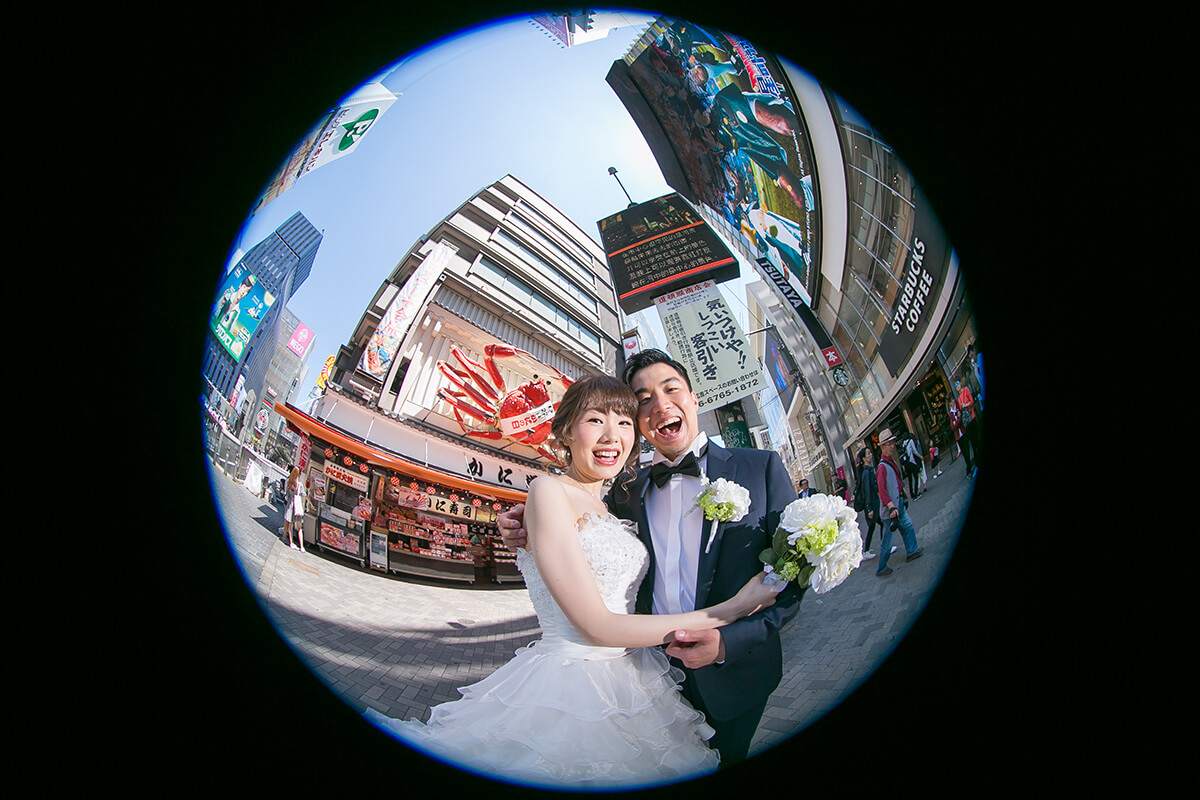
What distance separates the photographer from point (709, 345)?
5.32 feet

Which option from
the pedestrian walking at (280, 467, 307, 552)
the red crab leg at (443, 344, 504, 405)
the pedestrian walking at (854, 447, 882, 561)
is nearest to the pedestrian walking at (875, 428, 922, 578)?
the pedestrian walking at (854, 447, 882, 561)

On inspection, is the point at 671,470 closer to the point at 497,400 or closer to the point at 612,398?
the point at 612,398

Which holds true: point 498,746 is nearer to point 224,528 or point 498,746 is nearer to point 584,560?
point 584,560

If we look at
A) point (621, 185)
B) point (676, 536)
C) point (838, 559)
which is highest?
point (621, 185)

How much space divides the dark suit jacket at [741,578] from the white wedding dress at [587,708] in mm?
77

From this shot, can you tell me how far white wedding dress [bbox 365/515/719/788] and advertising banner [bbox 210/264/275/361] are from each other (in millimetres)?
1227

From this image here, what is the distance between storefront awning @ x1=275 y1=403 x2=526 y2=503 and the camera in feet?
5.41

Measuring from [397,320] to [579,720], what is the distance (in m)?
1.38

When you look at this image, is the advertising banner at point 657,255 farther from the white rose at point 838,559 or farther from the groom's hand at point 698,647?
the groom's hand at point 698,647

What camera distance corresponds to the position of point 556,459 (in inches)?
67.6

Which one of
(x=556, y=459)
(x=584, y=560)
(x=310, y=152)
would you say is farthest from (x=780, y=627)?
(x=310, y=152)

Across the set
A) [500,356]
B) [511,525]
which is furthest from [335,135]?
[511,525]

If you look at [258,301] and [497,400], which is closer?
[497,400]

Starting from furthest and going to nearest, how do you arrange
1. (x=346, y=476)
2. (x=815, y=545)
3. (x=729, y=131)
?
(x=729, y=131) → (x=346, y=476) → (x=815, y=545)
